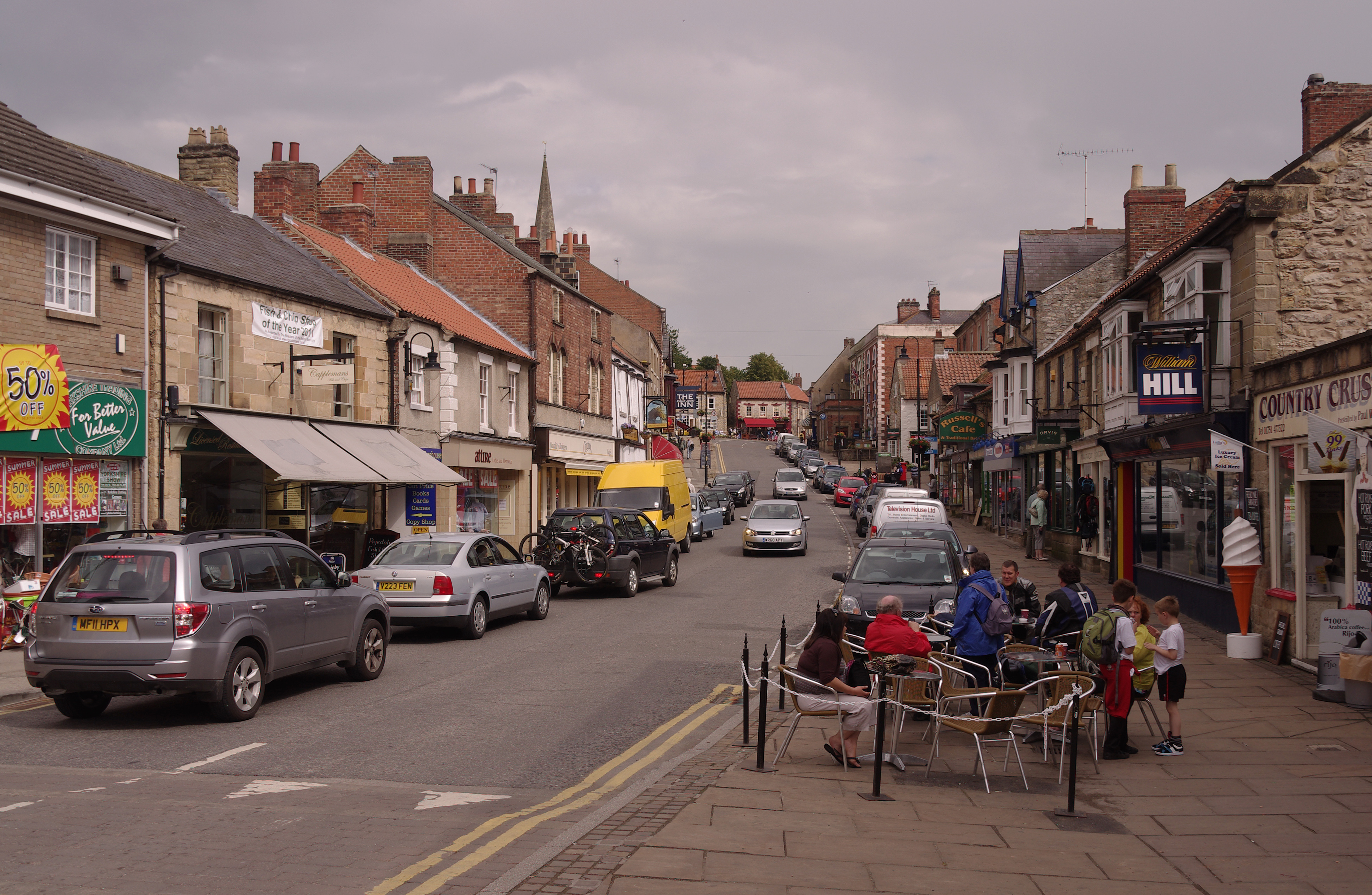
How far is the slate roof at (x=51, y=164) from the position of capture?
558 inches

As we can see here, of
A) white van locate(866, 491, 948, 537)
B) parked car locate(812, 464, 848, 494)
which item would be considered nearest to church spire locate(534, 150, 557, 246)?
parked car locate(812, 464, 848, 494)

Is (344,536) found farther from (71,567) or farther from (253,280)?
(71,567)

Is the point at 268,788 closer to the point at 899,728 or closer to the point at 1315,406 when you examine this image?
the point at 899,728

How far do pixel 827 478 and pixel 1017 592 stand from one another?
52.0 m

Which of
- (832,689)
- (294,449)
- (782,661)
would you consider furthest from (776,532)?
(832,689)

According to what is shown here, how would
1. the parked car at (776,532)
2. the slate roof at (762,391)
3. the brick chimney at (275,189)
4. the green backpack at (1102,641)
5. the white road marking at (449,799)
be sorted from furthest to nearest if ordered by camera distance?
the slate roof at (762,391), the parked car at (776,532), the brick chimney at (275,189), the green backpack at (1102,641), the white road marking at (449,799)

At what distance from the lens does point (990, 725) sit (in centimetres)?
802

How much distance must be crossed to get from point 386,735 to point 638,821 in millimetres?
3505

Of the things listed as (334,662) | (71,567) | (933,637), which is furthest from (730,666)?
(71,567)

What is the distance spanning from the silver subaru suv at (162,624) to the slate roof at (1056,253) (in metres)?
27.7

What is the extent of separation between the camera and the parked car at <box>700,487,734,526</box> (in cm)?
4041

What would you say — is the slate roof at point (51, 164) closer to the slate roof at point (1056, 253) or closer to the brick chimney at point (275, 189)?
the brick chimney at point (275, 189)

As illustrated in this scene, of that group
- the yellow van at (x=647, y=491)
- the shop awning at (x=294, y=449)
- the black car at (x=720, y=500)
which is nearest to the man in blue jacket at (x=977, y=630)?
the shop awning at (x=294, y=449)

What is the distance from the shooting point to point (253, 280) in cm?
1889
